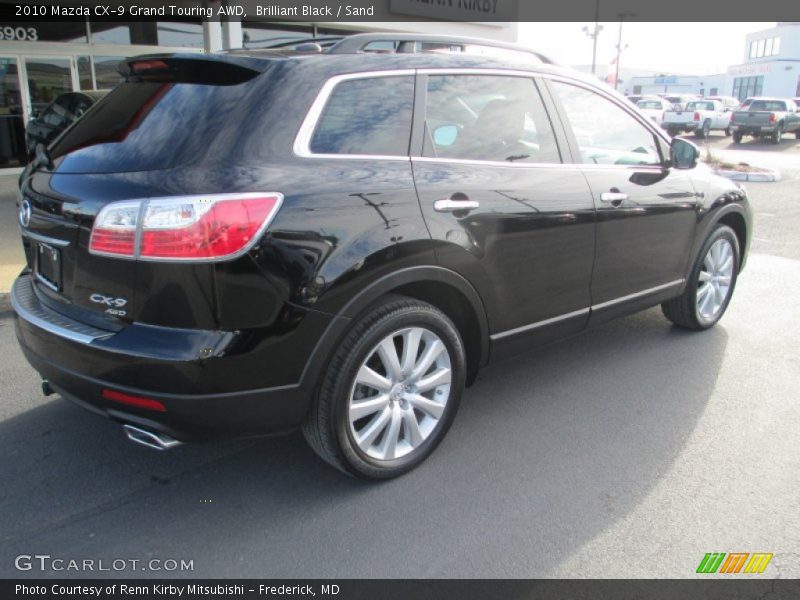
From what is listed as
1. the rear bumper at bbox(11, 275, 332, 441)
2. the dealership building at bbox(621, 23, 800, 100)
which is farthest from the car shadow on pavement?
the dealership building at bbox(621, 23, 800, 100)

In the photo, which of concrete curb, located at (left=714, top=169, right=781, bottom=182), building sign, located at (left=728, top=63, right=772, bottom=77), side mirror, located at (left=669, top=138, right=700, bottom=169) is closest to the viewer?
side mirror, located at (left=669, top=138, right=700, bottom=169)

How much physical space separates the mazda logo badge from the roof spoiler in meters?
0.74

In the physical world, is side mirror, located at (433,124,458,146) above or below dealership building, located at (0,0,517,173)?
below

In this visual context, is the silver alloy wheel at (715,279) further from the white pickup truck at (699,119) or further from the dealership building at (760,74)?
the dealership building at (760,74)

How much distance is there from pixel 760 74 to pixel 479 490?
7031 cm

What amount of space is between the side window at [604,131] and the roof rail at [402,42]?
44cm

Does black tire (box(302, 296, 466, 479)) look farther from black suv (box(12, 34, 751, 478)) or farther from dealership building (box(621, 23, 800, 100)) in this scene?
dealership building (box(621, 23, 800, 100))

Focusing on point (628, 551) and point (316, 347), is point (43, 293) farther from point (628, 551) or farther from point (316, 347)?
point (628, 551)

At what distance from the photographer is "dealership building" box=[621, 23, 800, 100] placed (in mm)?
59000

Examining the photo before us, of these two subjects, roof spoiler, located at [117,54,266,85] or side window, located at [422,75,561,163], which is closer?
roof spoiler, located at [117,54,266,85]

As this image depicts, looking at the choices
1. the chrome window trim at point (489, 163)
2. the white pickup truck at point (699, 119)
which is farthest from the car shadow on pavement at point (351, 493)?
the white pickup truck at point (699, 119)

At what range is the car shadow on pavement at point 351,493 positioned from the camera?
8.45ft

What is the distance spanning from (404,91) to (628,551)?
2100 millimetres

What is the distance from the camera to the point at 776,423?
364cm
